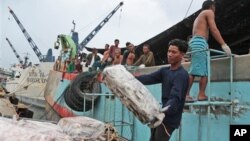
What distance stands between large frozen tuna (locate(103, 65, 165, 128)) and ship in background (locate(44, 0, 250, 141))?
1385mm

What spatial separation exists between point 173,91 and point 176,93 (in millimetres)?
41

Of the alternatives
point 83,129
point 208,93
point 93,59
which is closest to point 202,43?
point 208,93

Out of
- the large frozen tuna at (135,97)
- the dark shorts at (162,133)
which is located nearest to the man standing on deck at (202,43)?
the dark shorts at (162,133)

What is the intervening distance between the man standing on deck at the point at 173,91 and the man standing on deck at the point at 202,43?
1264 millimetres

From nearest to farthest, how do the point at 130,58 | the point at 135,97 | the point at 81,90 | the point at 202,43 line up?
1. the point at 135,97
2. the point at 202,43
3. the point at 130,58
4. the point at 81,90

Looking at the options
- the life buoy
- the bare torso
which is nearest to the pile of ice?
the bare torso

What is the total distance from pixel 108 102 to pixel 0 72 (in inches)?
1913

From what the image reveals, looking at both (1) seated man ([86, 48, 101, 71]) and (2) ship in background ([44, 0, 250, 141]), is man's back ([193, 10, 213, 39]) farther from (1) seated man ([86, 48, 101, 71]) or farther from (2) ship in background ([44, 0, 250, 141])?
(1) seated man ([86, 48, 101, 71])

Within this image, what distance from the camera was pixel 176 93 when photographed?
3.82 metres

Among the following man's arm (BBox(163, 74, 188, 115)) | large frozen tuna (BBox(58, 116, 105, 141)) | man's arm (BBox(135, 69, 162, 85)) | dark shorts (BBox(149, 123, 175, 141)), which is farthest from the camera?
large frozen tuna (BBox(58, 116, 105, 141))

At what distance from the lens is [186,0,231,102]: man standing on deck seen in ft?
17.4

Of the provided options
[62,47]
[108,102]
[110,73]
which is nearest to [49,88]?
[62,47]

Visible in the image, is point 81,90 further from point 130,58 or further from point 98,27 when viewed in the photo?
point 98,27

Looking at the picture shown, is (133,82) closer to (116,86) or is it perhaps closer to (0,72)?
(116,86)
